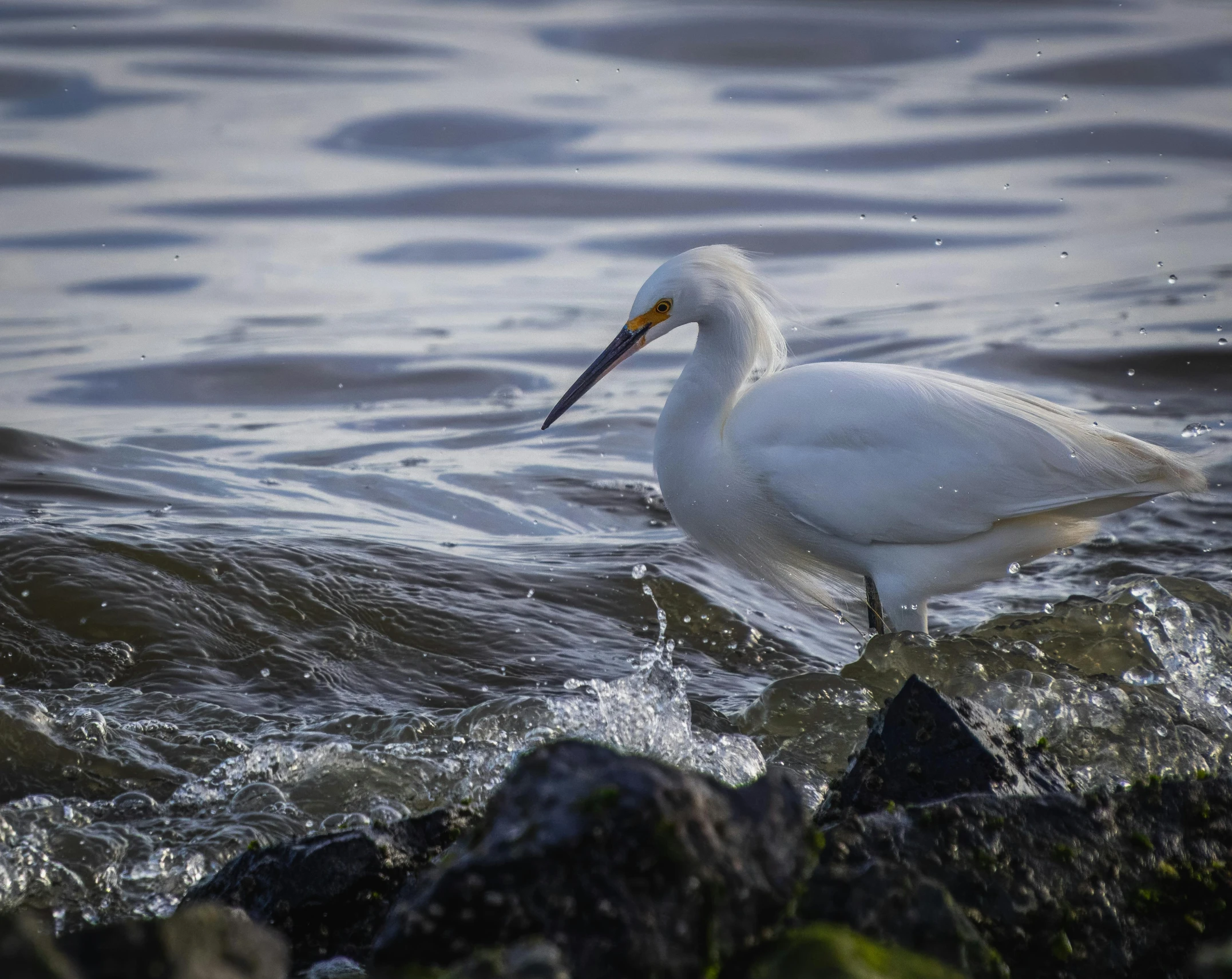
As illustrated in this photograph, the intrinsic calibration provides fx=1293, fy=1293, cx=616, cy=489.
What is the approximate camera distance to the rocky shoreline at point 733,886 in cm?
174

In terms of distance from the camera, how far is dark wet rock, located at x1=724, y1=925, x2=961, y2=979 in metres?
1.73

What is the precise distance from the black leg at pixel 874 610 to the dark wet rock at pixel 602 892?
122 inches

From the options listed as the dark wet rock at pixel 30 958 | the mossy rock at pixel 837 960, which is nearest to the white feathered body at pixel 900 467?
the mossy rock at pixel 837 960

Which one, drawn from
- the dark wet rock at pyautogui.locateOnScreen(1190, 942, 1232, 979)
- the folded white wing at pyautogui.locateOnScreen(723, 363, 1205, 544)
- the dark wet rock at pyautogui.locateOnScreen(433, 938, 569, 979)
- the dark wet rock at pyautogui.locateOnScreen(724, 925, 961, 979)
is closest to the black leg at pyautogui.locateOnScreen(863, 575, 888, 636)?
the folded white wing at pyautogui.locateOnScreen(723, 363, 1205, 544)

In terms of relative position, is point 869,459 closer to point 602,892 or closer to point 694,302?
point 694,302

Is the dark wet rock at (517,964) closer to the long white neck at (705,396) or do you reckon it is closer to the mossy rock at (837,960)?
the mossy rock at (837,960)

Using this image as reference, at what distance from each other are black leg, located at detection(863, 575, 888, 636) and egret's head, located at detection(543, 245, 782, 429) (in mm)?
970

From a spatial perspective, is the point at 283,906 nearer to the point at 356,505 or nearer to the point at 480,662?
the point at 480,662

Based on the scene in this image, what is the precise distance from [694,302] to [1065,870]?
2856 millimetres

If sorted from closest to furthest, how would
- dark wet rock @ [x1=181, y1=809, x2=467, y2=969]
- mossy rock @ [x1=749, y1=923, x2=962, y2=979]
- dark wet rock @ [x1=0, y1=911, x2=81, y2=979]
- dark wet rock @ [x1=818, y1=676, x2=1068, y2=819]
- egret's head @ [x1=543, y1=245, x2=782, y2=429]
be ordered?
dark wet rock @ [x1=0, y1=911, x2=81, y2=979], mossy rock @ [x1=749, y1=923, x2=962, y2=979], dark wet rock @ [x1=181, y1=809, x2=467, y2=969], dark wet rock @ [x1=818, y1=676, x2=1068, y2=819], egret's head @ [x1=543, y1=245, x2=782, y2=429]

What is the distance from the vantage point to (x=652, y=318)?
480cm

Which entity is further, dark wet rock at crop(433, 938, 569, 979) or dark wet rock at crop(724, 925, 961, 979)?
dark wet rock at crop(724, 925, 961, 979)

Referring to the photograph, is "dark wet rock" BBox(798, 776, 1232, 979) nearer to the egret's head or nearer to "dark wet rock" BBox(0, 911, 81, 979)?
"dark wet rock" BBox(0, 911, 81, 979)

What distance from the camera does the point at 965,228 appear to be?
42.4 ft
